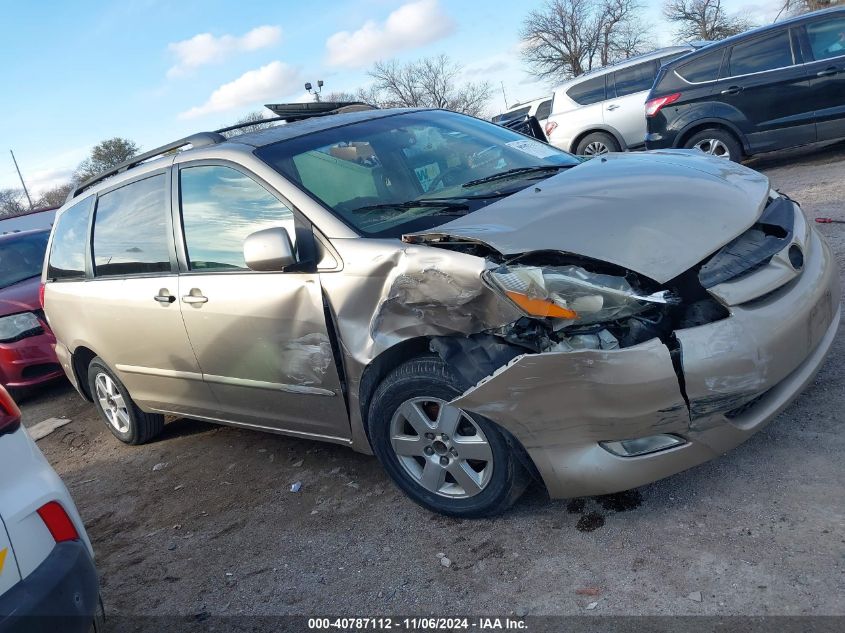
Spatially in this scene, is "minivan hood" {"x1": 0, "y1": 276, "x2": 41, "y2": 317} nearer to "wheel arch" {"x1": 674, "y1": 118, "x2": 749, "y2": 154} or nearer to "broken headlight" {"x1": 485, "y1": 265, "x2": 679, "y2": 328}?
"broken headlight" {"x1": 485, "y1": 265, "x2": 679, "y2": 328}

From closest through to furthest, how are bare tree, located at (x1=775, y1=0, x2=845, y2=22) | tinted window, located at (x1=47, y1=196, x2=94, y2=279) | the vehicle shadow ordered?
1. tinted window, located at (x1=47, y1=196, x2=94, y2=279)
2. the vehicle shadow
3. bare tree, located at (x1=775, y1=0, x2=845, y2=22)

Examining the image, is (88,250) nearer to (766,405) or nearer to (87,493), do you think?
(87,493)

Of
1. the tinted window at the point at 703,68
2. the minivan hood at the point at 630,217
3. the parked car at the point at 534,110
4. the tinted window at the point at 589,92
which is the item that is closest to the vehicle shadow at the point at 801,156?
the tinted window at the point at 703,68

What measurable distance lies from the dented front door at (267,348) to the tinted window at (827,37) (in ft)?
25.0

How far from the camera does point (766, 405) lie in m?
2.61

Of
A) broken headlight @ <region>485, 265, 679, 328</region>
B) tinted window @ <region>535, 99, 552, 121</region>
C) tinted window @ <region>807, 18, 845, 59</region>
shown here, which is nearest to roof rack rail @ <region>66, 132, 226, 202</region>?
broken headlight @ <region>485, 265, 679, 328</region>

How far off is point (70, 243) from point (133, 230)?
0.94 m

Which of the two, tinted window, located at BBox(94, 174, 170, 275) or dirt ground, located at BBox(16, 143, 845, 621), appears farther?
tinted window, located at BBox(94, 174, 170, 275)

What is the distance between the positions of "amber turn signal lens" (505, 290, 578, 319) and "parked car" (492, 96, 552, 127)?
6774mm

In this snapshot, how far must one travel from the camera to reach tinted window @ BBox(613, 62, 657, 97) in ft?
37.8

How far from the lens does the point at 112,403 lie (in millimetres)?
4980

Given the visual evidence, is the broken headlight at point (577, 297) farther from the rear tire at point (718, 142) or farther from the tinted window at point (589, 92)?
the tinted window at point (589, 92)

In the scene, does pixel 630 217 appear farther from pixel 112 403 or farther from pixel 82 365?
pixel 82 365

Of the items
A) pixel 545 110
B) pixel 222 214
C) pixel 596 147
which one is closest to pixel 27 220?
pixel 545 110
